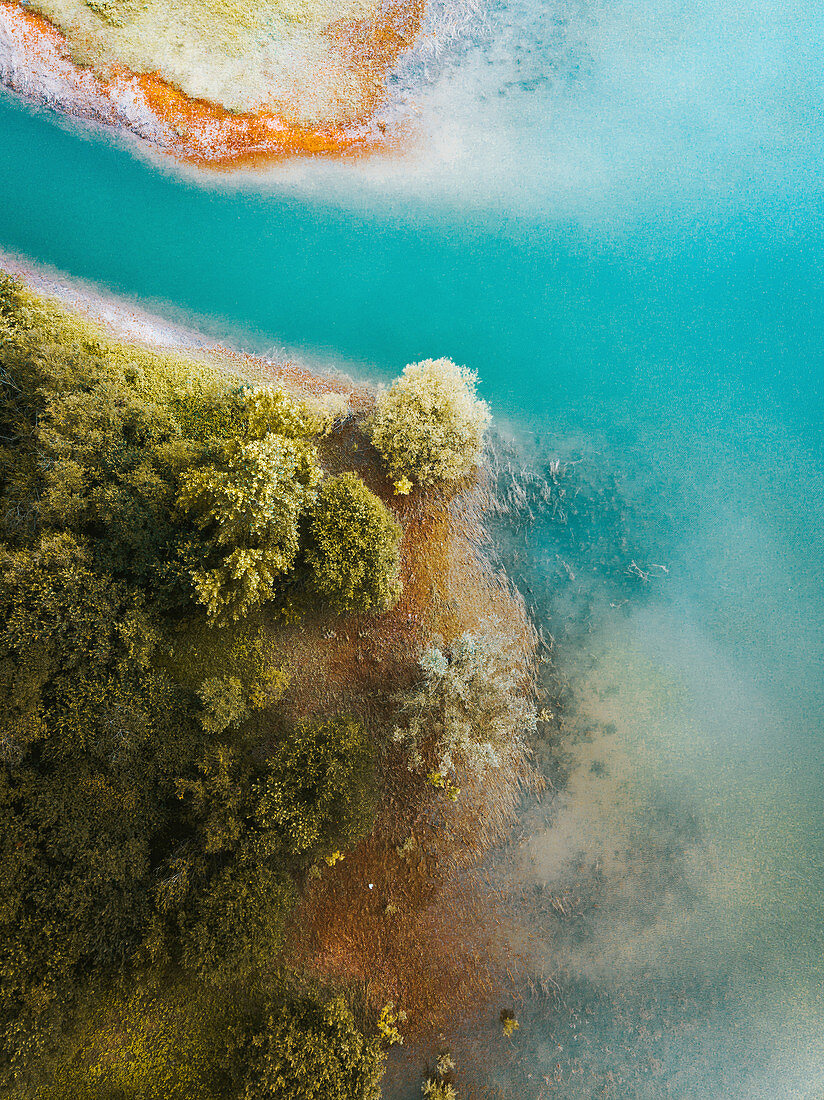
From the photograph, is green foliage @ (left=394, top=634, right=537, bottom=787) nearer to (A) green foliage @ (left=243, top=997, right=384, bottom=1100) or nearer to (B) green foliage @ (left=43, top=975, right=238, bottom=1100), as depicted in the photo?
(A) green foliage @ (left=243, top=997, right=384, bottom=1100)

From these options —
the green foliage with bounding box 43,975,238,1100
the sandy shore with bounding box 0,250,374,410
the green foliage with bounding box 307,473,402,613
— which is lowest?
the green foliage with bounding box 43,975,238,1100

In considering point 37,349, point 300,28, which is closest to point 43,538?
point 37,349

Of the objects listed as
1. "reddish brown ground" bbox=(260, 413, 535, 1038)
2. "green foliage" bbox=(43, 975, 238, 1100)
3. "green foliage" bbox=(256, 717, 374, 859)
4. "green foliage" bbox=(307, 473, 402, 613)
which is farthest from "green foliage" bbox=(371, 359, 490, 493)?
"green foliage" bbox=(43, 975, 238, 1100)

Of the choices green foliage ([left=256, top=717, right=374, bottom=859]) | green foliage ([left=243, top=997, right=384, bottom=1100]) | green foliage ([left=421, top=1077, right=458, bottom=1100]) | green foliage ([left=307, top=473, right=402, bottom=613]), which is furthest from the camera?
green foliage ([left=421, top=1077, right=458, bottom=1100])

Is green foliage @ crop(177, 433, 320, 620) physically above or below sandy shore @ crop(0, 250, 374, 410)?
below

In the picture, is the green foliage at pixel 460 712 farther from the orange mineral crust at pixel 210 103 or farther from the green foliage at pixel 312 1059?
the orange mineral crust at pixel 210 103

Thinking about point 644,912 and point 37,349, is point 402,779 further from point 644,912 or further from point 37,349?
point 37,349

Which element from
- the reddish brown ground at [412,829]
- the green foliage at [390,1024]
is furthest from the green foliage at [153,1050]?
the green foliage at [390,1024]

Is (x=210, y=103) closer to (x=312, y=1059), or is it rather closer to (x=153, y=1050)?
(x=312, y=1059)

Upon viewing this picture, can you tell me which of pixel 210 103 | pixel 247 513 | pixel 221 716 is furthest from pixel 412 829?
pixel 210 103
